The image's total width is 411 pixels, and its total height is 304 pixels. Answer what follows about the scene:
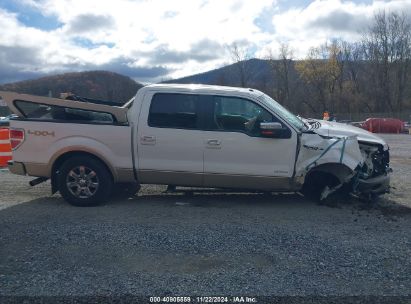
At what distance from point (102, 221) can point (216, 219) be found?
63.9 inches

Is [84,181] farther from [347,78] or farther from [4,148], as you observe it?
[347,78]

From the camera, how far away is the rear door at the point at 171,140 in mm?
6895

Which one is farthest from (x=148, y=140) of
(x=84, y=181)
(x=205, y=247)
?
(x=205, y=247)

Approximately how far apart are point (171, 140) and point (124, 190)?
1826mm

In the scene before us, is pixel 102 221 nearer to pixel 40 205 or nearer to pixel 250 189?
pixel 40 205

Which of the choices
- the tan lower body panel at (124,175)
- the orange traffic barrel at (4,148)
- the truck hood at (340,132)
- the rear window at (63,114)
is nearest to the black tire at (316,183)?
the truck hood at (340,132)

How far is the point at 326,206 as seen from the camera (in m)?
7.08

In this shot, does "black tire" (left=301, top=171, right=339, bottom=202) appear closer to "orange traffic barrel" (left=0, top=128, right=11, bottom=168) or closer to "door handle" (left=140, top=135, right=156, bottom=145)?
"door handle" (left=140, top=135, right=156, bottom=145)

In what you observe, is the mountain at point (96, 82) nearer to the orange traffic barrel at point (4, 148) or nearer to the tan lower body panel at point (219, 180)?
the orange traffic barrel at point (4, 148)

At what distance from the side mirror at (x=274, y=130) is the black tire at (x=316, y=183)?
34.4 inches

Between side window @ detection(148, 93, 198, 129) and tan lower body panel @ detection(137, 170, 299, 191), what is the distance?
30.9 inches

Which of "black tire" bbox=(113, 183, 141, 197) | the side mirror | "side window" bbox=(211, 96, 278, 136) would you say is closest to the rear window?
"black tire" bbox=(113, 183, 141, 197)

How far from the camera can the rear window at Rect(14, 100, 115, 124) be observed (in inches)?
282

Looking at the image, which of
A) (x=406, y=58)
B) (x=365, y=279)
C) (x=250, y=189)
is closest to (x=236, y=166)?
(x=250, y=189)
